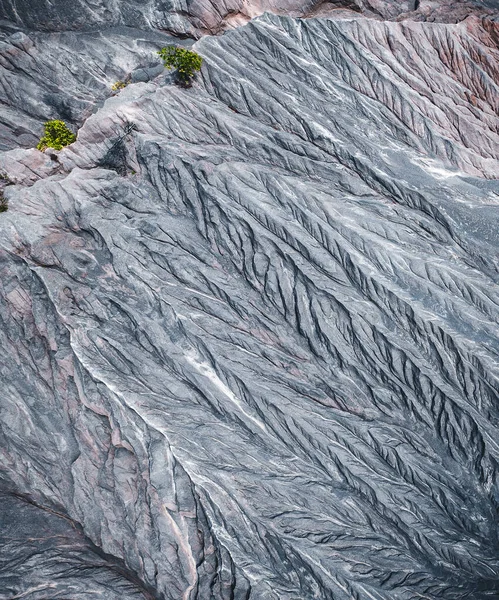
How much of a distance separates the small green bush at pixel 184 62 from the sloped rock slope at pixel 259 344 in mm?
548

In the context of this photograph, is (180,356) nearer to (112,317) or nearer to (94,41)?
(112,317)

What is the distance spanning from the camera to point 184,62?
23031 mm

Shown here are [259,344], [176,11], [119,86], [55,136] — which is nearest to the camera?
[259,344]

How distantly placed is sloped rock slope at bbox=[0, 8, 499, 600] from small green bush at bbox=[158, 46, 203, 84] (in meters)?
0.55

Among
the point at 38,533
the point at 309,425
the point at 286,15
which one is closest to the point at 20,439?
the point at 38,533

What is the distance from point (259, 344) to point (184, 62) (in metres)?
13.1

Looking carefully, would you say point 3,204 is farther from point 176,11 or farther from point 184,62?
point 176,11

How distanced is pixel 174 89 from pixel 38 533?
59.9 ft

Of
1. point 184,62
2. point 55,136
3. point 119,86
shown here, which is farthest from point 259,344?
point 119,86

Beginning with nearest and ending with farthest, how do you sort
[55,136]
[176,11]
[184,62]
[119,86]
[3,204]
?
[3,204], [184,62], [55,136], [119,86], [176,11]

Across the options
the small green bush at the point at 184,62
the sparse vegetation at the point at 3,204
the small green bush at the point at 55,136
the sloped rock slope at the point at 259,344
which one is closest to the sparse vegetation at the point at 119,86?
the sloped rock slope at the point at 259,344

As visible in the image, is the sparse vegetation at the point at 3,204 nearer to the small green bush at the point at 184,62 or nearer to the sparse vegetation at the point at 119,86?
the sparse vegetation at the point at 119,86

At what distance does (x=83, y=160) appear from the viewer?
22.1 meters

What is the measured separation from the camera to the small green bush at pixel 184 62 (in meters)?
23.0
